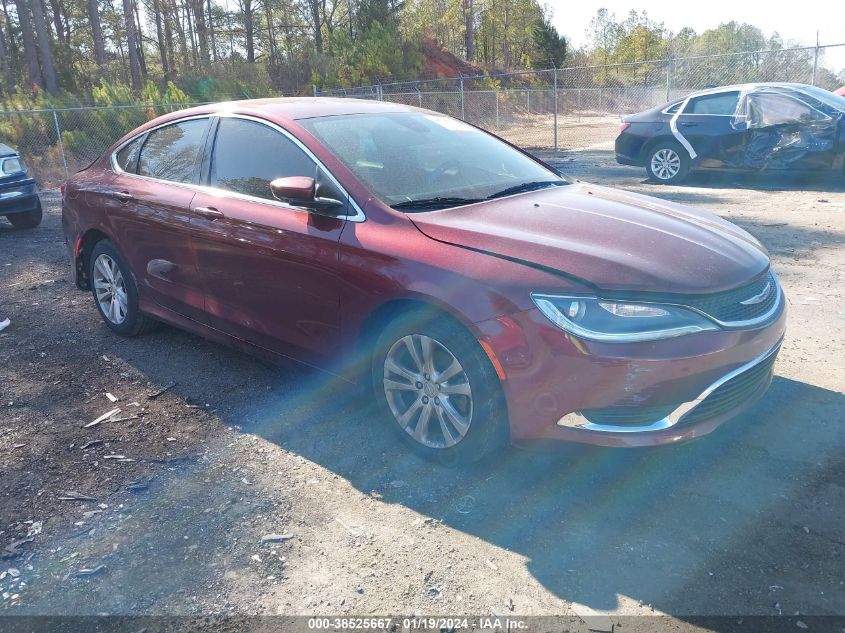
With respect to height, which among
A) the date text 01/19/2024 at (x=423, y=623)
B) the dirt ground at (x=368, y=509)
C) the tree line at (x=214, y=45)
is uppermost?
the tree line at (x=214, y=45)

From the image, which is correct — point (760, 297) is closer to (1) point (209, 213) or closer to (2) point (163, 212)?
(1) point (209, 213)

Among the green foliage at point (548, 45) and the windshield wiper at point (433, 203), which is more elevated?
the green foliage at point (548, 45)

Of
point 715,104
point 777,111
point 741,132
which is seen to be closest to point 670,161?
point 715,104

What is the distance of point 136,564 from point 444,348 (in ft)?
4.97

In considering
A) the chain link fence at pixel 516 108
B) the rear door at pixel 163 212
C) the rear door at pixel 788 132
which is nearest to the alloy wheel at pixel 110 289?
the rear door at pixel 163 212

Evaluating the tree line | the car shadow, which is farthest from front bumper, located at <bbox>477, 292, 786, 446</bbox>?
the tree line

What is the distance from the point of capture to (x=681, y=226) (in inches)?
138

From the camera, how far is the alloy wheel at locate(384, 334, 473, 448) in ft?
10.5

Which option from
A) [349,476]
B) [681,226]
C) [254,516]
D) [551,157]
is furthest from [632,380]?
[551,157]

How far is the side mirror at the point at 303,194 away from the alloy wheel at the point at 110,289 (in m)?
2.13

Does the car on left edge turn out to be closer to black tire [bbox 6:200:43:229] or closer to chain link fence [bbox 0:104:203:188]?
black tire [bbox 6:200:43:229]

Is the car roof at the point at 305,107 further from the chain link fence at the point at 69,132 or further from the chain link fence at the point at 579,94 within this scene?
the chain link fence at the point at 69,132

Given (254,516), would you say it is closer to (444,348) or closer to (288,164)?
(444,348)

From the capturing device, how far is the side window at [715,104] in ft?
36.0
